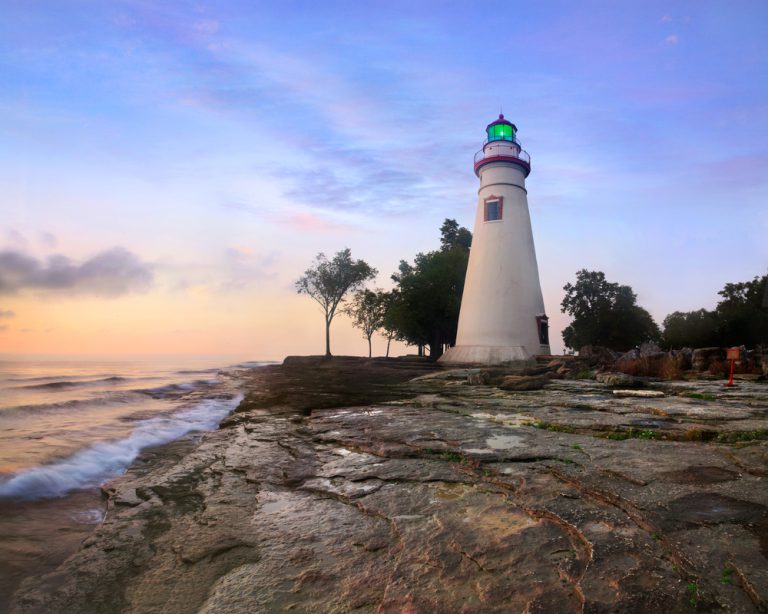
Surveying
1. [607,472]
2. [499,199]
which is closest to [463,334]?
[499,199]

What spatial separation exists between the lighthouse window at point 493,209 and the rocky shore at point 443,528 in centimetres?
2352

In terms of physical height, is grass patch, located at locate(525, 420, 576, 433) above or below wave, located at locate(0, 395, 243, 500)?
above

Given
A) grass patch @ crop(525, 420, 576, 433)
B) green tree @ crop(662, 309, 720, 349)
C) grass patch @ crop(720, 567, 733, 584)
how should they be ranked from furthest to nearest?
green tree @ crop(662, 309, 720, 349) → grass patch @ crop(525, 420, 576, 433) → grass patch @ crop(720, 567, 733, 584)

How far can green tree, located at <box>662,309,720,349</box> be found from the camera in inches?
1674

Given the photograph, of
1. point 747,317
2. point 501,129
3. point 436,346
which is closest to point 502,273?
point 501,129

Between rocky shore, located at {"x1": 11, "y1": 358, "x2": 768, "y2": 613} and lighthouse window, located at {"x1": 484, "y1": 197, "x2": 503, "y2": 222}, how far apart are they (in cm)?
2352

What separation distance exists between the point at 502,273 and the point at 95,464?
24115 millimetres

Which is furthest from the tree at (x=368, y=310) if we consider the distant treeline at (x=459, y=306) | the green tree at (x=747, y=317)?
the green tree at (x=747, y=317)

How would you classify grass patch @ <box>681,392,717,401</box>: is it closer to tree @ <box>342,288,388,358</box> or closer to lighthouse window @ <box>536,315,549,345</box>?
lighthouse window @ <box>536,315,549,345</box>

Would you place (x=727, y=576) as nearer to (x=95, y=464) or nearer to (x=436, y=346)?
(x=95, y=464)

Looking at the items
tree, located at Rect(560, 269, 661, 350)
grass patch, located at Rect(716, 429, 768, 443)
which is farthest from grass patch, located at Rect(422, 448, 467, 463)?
tree, located at Rect(560, 269, 661, 350)

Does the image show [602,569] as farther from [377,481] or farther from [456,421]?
[456,421]

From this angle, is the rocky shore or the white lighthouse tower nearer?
the rocky shore

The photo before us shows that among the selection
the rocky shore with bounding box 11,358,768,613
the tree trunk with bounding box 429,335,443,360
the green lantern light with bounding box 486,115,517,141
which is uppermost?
the green lantern light with bounding box 486,115,517,141
